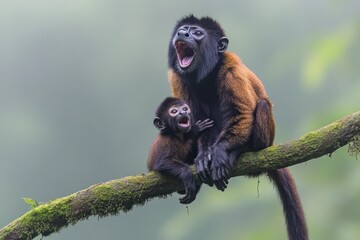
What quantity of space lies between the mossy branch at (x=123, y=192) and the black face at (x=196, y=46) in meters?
1.24

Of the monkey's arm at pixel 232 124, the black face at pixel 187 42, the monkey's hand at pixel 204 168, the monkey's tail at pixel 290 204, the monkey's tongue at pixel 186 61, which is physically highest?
the black face at pixel 187 42

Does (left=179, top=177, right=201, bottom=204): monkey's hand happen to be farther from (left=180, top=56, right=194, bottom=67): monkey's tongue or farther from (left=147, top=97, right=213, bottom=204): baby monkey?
(left=180, top=56, right=194, bottom=67): monkey's tongue

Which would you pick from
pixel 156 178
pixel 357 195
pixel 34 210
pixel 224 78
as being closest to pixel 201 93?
pixel 224 78

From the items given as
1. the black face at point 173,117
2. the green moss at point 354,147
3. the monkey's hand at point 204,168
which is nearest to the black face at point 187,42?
the black face at point 173,117

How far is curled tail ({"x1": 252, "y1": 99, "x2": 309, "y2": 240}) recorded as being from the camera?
5.05 m

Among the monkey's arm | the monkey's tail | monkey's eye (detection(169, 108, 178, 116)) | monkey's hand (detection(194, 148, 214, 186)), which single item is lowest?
the monkey's tail

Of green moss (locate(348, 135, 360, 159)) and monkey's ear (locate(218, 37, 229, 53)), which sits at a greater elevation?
monkey's ear (locate(218, 37, 229, 53))

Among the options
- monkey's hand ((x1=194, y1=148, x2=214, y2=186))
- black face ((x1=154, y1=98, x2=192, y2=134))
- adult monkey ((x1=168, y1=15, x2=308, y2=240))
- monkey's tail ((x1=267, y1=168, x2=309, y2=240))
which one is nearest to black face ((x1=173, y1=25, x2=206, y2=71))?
adult monkey ((x1=168, y1=15, x2=308, y2=240))

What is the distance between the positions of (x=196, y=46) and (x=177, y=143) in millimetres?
1000

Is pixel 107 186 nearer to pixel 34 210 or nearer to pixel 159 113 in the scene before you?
pixel 34 210

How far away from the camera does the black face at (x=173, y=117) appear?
17.1 ft

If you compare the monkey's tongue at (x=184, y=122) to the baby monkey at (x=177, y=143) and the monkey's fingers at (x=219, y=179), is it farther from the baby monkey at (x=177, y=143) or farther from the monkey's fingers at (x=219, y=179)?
the monkey's fingers at (x=219, y=179)

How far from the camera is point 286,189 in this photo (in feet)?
18.0

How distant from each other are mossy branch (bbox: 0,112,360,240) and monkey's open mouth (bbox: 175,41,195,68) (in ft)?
4.64
